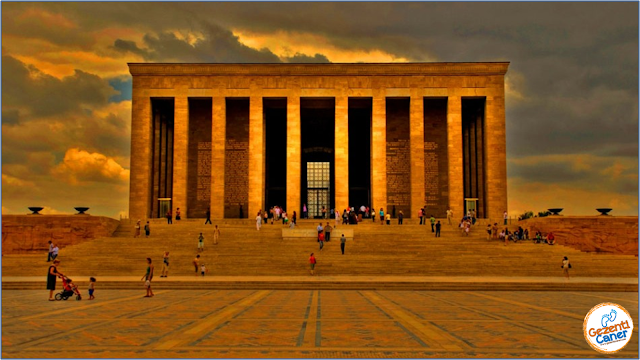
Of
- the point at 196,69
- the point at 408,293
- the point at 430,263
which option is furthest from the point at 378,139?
the point at 408,293

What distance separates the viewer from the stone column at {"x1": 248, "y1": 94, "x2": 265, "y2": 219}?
3809 cm

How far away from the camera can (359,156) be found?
44.2 meters

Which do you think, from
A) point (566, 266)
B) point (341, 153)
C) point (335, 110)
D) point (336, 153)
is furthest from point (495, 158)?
point (566, 266)

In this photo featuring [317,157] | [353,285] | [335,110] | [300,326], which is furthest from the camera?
[317,157]

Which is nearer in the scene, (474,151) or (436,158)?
(436,158)

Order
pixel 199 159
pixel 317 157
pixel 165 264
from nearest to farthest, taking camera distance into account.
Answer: pixel 165 264
pixel 199 159
pixel 317 157

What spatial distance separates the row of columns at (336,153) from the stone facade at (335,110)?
0.21 feet

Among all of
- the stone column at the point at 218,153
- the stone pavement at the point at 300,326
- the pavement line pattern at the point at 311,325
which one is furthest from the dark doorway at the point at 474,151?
the pavement line pattern at the point at 311,325

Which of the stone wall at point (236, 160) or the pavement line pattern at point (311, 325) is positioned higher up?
the stone wall at point (236, 160)

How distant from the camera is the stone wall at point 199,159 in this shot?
134ft

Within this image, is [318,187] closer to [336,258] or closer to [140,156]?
[140,156]

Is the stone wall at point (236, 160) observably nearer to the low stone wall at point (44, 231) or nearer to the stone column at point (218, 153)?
the stone column at point (218, 153)

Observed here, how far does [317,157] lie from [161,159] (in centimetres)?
1138

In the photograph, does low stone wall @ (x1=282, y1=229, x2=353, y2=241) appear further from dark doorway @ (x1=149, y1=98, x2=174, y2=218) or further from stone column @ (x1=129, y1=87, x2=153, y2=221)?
dark doorway @ (x1=149, y1=98, x2=174, y2=218)
